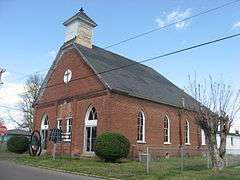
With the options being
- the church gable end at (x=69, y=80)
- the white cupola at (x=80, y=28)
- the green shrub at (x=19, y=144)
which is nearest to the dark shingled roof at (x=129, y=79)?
the church gable end at (x=69, y=80)

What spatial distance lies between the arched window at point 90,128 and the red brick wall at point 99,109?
37cm

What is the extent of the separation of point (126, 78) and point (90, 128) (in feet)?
19.0

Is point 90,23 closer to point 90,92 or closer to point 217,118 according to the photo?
point 90,92

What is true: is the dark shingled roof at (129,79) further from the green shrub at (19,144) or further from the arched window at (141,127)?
the green shrub at (19,144)

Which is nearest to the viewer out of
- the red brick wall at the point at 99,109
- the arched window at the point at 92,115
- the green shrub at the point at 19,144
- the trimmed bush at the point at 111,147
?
the trimmed bush at the point at 111,147

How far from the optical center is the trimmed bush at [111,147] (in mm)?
23078

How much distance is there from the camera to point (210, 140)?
62.6 feet

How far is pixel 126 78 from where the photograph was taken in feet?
100

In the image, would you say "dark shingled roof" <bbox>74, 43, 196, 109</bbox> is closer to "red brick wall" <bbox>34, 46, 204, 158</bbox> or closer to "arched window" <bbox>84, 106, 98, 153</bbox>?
"red brick wall" <bbox>34, 46, 204, 158</bbox>

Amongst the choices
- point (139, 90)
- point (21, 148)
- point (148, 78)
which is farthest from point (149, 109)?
point (21, 148)

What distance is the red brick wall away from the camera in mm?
26703

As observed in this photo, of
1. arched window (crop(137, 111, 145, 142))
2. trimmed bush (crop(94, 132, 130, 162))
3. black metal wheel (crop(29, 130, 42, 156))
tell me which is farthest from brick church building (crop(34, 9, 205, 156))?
trimmed bush (crop(94, 132, 130, 162))

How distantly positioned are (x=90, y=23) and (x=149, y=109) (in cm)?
1083

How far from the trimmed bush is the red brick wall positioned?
2309mm
